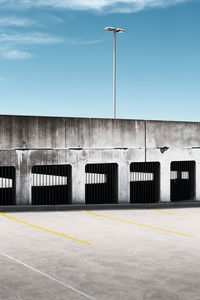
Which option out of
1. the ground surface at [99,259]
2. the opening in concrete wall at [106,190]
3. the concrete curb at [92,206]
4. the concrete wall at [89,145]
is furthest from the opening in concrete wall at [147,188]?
the ground surface at [99,259]

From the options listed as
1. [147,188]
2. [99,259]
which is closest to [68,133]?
[147,188]

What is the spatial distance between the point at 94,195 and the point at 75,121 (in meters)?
4.14

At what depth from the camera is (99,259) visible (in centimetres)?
1105

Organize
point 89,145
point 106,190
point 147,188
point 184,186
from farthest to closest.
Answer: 1. point 184,186
2. point 147,188
3. point 106,190
4. point 89,145

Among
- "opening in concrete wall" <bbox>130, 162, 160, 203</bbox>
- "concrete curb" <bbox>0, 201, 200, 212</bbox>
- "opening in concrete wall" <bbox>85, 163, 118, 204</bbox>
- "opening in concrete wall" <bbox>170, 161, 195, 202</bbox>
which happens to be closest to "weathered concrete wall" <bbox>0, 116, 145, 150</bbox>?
"opening in concrete wall" <bbox>85, 163, 118, 204</bbox>

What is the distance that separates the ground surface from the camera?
8688mm

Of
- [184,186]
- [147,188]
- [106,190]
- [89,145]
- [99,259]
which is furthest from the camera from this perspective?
[184,186]

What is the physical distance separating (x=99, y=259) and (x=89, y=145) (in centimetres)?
1051

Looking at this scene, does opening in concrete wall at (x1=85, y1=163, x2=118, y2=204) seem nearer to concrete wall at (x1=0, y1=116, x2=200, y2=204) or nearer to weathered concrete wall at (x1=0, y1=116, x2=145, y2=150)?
concrete wall at (x1=0, y1=116, x2=200, y2=204)

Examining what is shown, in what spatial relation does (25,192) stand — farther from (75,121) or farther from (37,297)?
(37,297)

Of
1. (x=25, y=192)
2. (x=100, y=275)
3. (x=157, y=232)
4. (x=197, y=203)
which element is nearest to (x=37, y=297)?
(x=100, y=275)

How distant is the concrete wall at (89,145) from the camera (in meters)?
19.7

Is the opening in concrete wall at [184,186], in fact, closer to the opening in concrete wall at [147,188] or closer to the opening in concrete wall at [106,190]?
the opening in concrete wall at [147,188]

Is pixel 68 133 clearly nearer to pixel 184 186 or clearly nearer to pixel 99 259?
pixel 184 186
